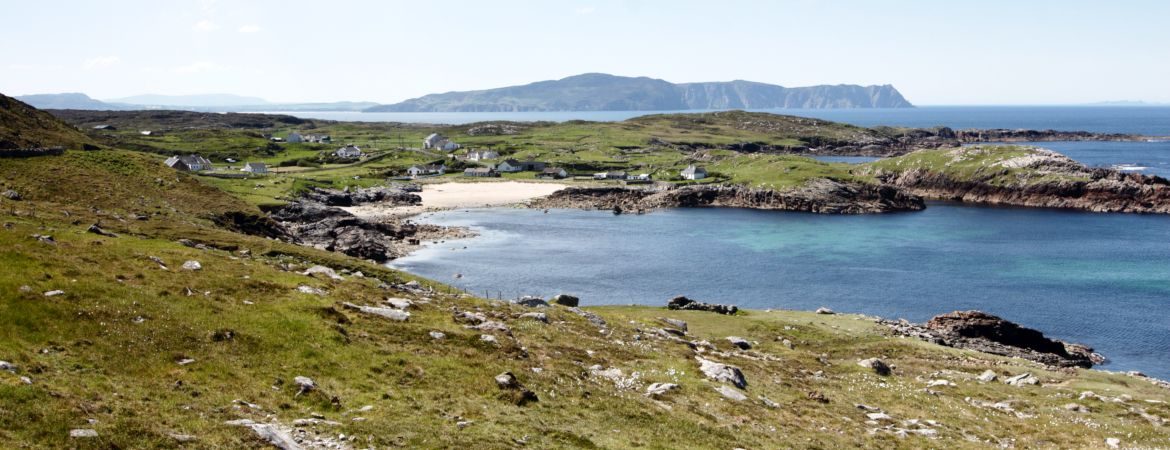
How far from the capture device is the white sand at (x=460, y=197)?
497 feet

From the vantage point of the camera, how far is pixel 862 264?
355ft

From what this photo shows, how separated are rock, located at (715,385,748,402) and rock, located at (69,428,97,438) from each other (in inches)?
927

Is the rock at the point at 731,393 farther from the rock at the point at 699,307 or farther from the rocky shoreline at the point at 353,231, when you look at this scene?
the rocky shoreline at the point at 353,231

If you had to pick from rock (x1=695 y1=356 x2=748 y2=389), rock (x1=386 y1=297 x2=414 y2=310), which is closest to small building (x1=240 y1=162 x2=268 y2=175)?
rock (x1=386 y1=297 x2=414 y2=310)

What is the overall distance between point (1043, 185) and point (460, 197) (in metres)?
137

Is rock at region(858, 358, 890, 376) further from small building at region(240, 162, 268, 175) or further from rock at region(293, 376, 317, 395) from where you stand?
small building at region(240, 162, 268, 175)

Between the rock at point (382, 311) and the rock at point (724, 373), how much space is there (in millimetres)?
14996

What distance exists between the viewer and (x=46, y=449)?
59.4 feet

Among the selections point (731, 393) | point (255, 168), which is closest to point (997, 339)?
point (731, 393)

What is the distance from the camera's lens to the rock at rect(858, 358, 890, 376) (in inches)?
1772

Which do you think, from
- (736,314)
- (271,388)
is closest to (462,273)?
(736,314)

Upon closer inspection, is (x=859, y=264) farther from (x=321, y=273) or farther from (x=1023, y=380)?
(x=321, y=273)

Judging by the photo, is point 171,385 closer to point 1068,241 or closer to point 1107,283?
point 1107,283

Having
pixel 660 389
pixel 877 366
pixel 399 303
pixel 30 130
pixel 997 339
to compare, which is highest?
pixel 30 130
